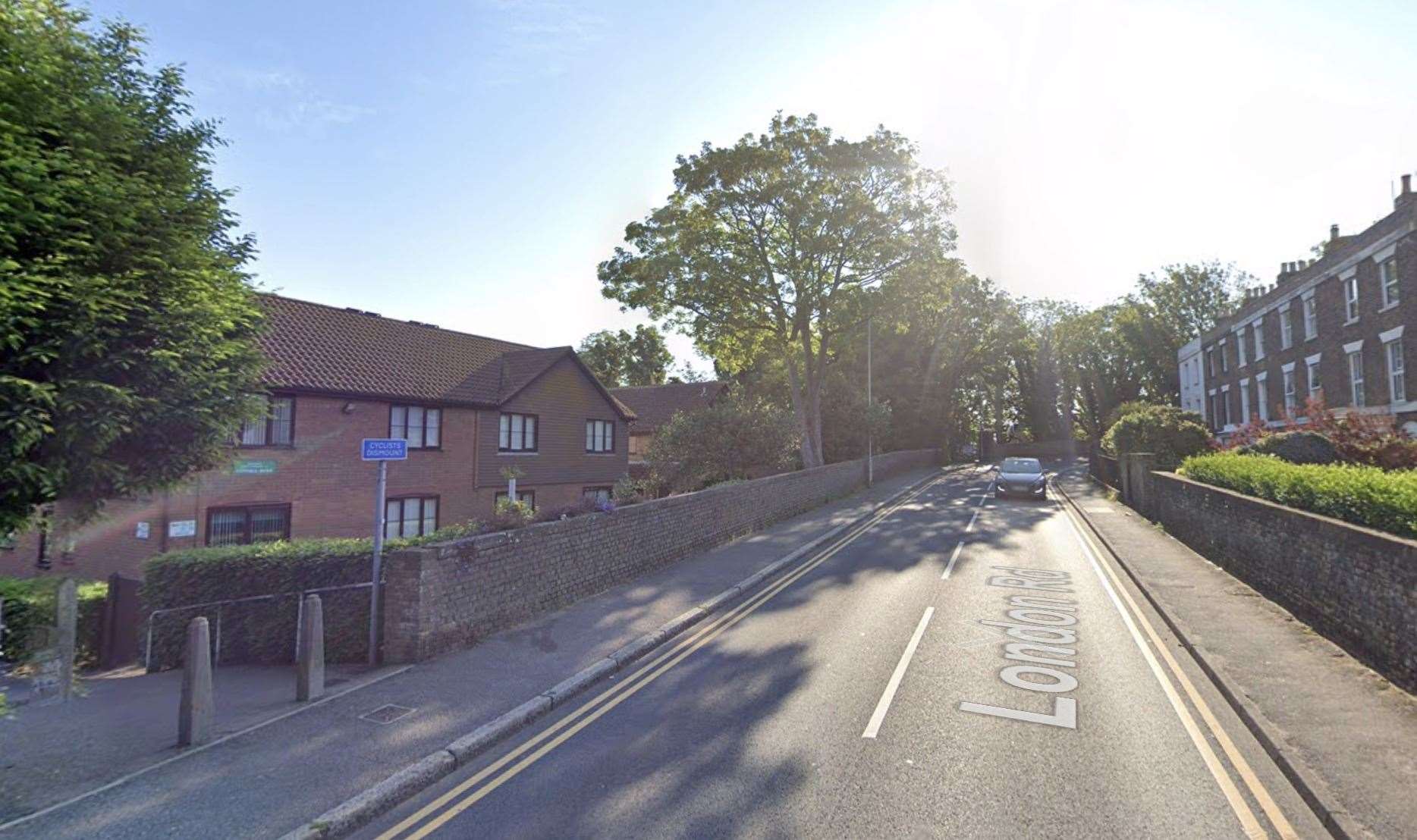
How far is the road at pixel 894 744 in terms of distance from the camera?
4422 millimetres

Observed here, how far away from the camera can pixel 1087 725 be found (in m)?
5.84

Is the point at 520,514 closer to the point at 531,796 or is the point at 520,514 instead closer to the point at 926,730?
the point at 531,796

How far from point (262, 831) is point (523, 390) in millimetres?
22264

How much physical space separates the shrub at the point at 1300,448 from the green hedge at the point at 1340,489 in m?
3.07

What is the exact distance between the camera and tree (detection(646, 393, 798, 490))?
22922 mm

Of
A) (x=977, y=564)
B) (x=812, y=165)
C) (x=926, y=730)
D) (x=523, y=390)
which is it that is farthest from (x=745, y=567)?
(x=812, y=165)

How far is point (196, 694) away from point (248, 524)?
14309 millimetres

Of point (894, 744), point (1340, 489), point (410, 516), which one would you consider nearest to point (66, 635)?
point (894, 744)

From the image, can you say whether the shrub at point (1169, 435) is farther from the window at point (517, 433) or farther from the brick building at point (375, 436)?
the window at point (517, 433)

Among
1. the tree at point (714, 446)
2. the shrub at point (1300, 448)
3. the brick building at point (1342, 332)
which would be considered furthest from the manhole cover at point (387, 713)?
the brick building at point (1342, 332)

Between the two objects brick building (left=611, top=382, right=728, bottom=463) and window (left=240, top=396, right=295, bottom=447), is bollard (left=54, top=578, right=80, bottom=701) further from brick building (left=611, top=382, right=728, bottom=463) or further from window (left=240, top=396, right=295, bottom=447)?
brick building (left=611, top=382, right=728, bottom=463)

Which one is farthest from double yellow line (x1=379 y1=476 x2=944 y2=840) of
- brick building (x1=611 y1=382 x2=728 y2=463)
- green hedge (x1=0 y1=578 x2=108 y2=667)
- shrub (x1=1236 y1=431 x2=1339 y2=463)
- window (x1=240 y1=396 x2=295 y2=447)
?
brick building (x1=611 y1=382 x2=728 y2=463)

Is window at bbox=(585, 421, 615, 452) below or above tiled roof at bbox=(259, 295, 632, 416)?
below

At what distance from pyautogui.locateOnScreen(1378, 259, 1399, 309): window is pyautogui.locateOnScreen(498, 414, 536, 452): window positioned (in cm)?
3014
